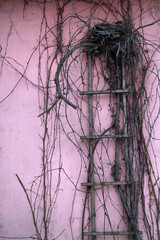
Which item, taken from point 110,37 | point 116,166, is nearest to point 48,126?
point 116,166

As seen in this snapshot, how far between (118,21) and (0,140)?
1519mm

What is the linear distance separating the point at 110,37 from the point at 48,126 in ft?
3.14

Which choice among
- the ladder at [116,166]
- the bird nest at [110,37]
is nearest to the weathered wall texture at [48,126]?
the ladder at [116,166]

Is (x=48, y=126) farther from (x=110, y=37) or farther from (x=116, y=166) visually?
(x=110, y=37)

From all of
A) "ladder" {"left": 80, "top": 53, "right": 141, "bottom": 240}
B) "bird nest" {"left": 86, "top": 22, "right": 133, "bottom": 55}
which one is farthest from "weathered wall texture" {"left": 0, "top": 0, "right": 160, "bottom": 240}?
"bird nest" {"left": 86, "top": 22, "right": 133, "bottom": 55}

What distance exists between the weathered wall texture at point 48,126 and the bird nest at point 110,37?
0.56 ft

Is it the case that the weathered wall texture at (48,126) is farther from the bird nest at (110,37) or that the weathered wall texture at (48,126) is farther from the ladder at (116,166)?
the bird nest at (110,37)

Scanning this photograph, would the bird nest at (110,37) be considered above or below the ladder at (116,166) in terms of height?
above

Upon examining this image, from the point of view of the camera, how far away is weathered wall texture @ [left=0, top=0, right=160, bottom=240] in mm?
2283

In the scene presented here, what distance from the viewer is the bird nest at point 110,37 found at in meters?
2.36

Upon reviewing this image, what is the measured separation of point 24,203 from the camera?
7.62 ft

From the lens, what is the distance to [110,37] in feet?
7.80

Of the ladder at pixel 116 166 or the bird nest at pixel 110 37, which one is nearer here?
the ladder at pixel 116 166

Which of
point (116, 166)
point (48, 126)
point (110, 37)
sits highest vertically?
point (110, 37)
